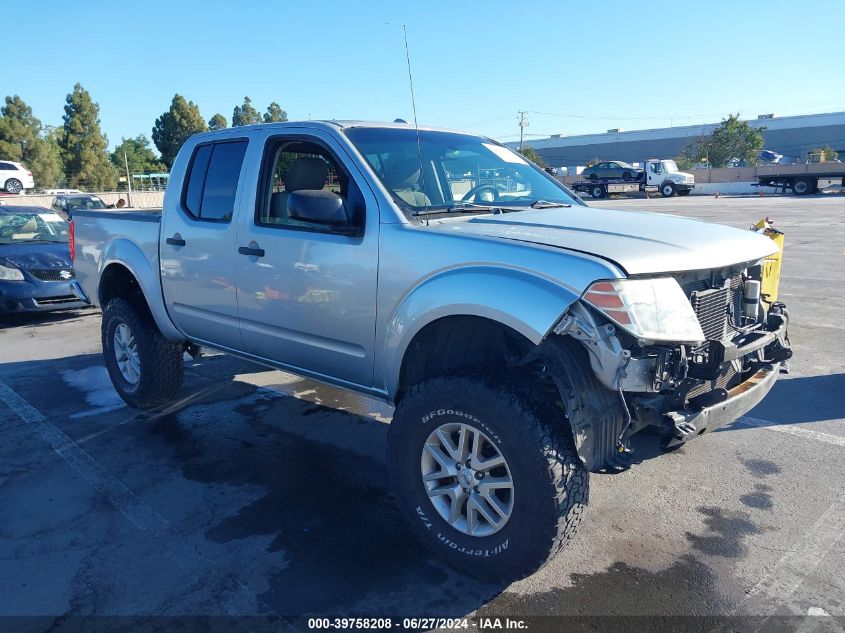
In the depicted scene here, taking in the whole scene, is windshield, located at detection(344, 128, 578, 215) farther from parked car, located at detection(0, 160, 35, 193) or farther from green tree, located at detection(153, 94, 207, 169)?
green tree, located at detection(153, 94, 207, 169)

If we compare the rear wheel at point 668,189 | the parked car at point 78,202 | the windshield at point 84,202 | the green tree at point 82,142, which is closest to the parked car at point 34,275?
the parked car at point 78,202

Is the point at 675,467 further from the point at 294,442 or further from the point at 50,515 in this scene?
the point at 50,515

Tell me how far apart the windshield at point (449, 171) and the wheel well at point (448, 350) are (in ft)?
2.25

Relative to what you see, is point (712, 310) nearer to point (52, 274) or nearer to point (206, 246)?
point (206, 246)

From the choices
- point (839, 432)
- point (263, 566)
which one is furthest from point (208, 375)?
point (839, 432)

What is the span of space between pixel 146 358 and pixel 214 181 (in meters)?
1.59

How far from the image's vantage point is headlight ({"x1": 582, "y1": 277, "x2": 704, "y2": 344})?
266 centimetres

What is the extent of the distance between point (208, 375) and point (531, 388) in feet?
14.4

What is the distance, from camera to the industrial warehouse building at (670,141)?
82438 mm

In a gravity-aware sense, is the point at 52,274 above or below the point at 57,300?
above

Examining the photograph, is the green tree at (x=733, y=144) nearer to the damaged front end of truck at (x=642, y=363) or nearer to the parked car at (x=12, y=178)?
the parked car at (x=12, y=178)

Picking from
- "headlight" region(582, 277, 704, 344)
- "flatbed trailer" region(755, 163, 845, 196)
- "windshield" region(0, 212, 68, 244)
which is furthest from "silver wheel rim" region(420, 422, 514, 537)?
"flatbed trailer" region(755, 163, 845, 196)

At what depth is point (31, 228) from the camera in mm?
10109

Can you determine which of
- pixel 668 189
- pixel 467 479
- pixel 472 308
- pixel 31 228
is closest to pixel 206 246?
pixel 472 308
